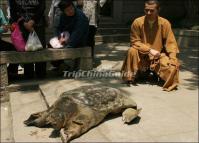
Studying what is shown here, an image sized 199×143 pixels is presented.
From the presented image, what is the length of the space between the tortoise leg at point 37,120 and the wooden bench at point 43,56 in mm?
1442

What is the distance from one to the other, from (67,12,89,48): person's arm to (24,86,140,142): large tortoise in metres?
1.84

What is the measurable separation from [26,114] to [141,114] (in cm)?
164

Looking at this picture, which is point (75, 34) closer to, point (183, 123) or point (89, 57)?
point (89, 57)

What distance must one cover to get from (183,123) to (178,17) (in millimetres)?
9042

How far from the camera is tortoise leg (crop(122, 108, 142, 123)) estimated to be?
4660 millimetres

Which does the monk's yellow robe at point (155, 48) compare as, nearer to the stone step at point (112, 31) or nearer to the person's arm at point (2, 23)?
the person's arm at point (2, 23)

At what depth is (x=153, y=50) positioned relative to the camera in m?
6.04

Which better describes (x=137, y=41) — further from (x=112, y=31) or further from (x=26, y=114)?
(x=112, y=31)

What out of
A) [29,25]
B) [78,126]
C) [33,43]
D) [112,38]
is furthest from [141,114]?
[112,38]

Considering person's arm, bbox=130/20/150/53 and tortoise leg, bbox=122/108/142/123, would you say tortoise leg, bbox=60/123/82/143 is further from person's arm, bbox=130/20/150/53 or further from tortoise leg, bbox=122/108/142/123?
person's arm, bbox=130/20/150/53

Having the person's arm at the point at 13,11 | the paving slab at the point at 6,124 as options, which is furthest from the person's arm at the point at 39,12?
the paving slab at the point at 6,124

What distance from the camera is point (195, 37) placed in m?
10.2

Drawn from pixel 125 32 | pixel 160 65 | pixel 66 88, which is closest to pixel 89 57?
pixel 66 88

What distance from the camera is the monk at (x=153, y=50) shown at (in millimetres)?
5934
